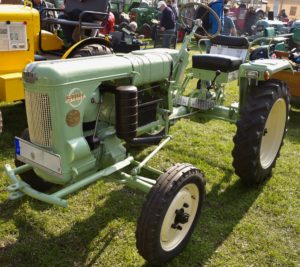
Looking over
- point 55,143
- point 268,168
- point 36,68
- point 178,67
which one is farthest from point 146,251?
point 178,67

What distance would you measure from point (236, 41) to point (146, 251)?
3693 mm

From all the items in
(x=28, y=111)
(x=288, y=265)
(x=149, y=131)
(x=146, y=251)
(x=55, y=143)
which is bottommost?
(x=288, y=265)

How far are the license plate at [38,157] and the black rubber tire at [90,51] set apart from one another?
6.81ft

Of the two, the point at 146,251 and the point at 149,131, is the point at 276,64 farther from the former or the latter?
the point at 146,251

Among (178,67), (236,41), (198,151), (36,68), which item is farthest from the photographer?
(236,41)

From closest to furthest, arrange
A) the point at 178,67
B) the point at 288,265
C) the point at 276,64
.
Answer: the point at 288,265, the point at 276,64, the point at 178,67

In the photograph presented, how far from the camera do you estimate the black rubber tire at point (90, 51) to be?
169 inches

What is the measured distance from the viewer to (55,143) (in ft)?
7.32

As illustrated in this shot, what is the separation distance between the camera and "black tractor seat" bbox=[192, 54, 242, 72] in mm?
3858

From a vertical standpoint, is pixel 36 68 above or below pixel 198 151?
above

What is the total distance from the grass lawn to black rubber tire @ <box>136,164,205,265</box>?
23cm

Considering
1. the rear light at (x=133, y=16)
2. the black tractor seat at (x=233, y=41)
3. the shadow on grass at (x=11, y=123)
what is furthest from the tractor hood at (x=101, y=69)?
the rear light at (x=133, y=16)

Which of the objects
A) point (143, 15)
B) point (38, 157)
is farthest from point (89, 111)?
point (143, 15)

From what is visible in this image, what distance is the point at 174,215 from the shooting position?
2.40 metres
